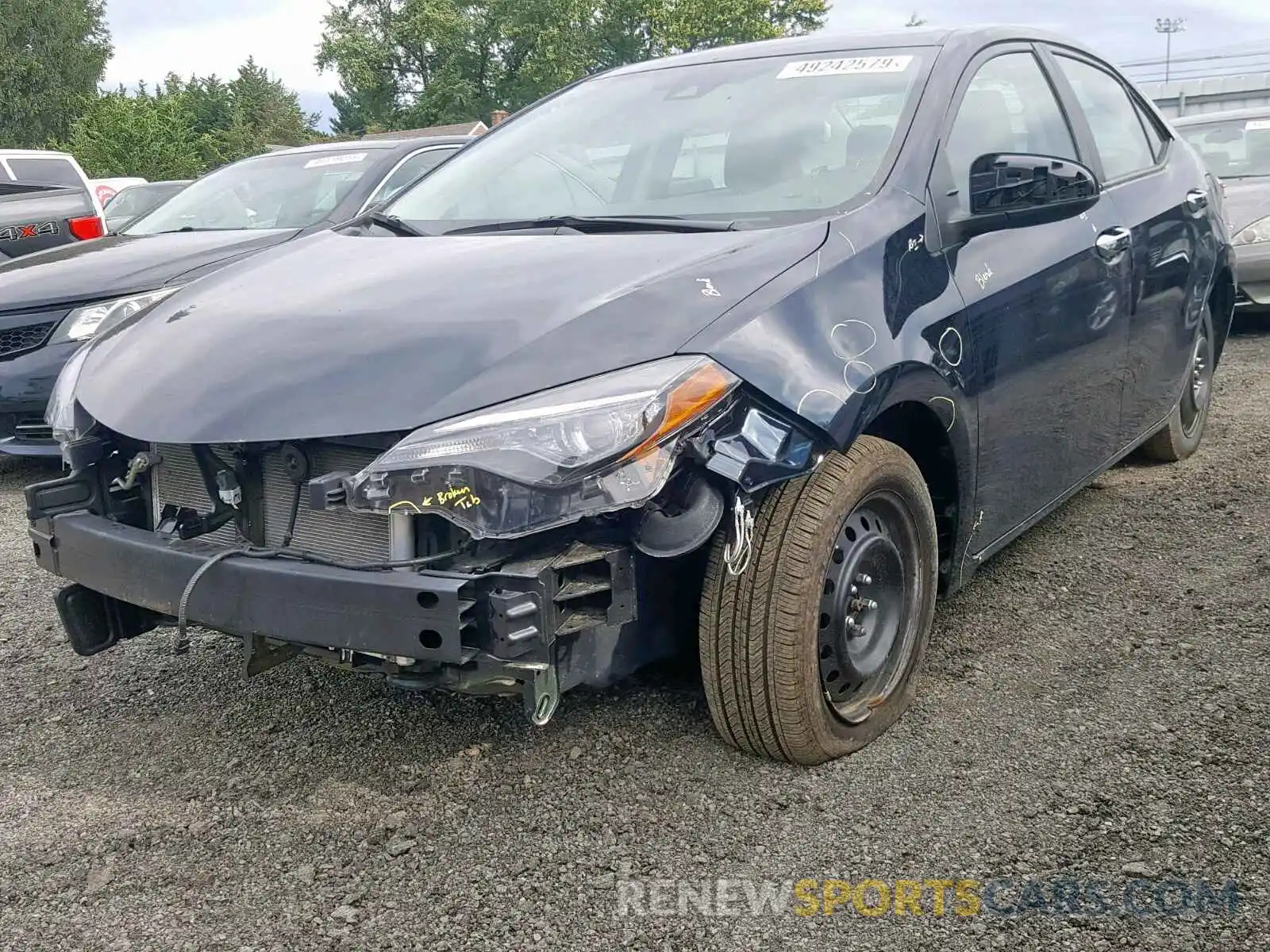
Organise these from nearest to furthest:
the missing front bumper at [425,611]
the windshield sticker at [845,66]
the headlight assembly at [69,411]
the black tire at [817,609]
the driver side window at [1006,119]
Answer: the missing front bumper at [425,611], the black tire at [817,609], the headlight assembly at [69,411], the driver side window at [1006,119], the windshield sticker at [845,66]

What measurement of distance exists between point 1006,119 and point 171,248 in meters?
4.12

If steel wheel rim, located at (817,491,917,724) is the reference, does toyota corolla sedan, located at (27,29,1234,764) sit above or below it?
above

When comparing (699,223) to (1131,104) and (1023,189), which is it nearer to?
(1023,189)

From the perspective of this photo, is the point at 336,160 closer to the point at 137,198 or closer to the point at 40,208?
the point at 40,208

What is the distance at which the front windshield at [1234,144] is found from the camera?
27.8 feet

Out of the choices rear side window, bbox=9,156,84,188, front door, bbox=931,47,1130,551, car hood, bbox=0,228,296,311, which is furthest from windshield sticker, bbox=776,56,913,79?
rear side window, bbox=9,156,84,188

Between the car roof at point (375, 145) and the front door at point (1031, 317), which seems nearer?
the front door at point (1031, 317)

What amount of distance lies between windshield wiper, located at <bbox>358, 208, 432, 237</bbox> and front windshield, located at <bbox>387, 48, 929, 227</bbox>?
43 mm

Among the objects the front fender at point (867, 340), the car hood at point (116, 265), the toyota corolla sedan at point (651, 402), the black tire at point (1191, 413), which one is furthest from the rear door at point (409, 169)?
the front fender at point (867, 340)

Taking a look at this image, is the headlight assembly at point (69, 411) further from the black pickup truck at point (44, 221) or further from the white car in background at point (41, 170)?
the white car in background at point (41, 170)

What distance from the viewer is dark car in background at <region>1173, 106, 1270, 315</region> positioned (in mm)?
7441

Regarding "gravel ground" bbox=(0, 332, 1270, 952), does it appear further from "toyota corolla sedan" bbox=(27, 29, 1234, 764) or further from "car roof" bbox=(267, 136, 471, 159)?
"car roof" bbox=(267, 136, 471, 159)

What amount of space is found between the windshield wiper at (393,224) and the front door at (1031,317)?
1.35 m

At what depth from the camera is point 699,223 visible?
8.57 ft
